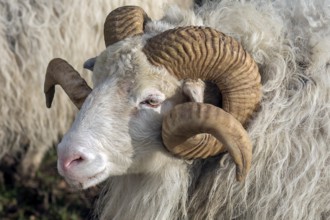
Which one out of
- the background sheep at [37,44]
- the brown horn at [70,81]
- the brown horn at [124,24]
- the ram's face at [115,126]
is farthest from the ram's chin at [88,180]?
the background sheep at [37,44]

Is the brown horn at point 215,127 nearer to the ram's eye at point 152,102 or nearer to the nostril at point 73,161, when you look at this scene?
the ram's eye at point 152,102

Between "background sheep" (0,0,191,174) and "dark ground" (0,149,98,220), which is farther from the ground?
"background sheep" (0,0,191,174)

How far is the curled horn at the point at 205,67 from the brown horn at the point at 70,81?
336mm

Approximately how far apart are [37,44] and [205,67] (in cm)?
166

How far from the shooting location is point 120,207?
8.70ft

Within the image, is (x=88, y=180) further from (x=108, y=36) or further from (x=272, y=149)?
(x=272, y=149)

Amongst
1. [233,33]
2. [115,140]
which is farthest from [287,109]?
[115,140]

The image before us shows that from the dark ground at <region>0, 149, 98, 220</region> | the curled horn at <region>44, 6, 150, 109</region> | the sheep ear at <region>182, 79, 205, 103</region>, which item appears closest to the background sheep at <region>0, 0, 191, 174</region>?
the dark ground at <region>0, 149, 98, 220</region>

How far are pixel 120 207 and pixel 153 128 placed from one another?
1.61 feet

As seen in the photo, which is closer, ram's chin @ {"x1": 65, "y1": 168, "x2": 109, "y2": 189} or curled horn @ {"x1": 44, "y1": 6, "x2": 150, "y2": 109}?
ram's chin @ {"x1": 65, "y1": 168, "x2": 109, "y2": 189}

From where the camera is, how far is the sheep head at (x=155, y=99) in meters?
2.22

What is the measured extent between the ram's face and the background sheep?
1.31m

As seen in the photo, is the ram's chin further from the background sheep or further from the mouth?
the background sheep

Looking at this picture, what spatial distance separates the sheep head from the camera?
2.22m
